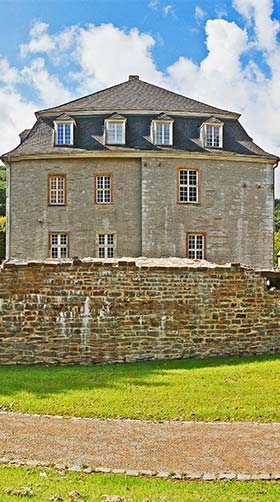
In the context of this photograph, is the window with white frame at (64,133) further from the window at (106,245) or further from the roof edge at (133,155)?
the window at (106,245)

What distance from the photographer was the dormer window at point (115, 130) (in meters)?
30.0

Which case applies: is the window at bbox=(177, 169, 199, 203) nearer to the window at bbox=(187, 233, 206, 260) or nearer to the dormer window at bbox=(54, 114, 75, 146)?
the window at bbox=(187, 233, 206, 260)

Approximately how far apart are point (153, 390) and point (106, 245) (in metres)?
18.1

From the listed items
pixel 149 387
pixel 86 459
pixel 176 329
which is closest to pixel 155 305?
pixel 176 329

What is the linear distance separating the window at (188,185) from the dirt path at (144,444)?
67.5 ft

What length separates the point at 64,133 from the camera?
99.2 ft

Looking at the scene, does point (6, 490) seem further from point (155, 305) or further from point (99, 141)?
point (99, 141)

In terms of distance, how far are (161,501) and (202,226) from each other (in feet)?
78.1

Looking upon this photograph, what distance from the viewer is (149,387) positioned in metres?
12.6

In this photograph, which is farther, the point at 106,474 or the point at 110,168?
the point at 110,168

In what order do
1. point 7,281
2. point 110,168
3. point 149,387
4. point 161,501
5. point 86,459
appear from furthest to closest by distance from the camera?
point 110,168 → point 7,281 → point 149,387 → point 86,459 → point 161,501

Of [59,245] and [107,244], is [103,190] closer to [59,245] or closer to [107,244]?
[107,244]

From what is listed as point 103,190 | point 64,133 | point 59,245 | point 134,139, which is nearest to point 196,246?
point 103,190

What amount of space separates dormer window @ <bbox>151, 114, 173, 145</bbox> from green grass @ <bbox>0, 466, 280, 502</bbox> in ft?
78.2
